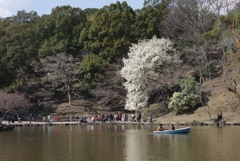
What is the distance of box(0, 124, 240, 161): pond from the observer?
23041 millimetres

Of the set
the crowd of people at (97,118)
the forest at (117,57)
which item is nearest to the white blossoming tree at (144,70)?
the forest at (117,57)

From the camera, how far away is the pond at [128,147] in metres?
23.0

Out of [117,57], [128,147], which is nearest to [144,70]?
[117,57]

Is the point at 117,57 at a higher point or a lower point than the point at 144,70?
higher

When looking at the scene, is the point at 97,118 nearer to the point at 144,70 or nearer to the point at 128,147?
the point at 144,70

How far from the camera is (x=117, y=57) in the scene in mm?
55906

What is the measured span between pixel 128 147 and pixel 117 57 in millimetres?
29605

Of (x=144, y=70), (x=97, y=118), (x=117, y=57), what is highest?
(x=117, y=57)

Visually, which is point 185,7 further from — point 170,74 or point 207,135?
point 207,135

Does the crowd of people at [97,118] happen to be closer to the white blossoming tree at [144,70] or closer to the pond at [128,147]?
the white blossoming tree at [144,70]

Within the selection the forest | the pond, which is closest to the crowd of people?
the forest

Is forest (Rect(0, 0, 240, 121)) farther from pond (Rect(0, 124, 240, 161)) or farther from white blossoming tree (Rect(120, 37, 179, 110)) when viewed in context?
pond (Rect(0, 124, 240, 161))

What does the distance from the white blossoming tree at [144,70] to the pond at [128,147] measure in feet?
52.9

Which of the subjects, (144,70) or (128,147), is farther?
(144,70)
